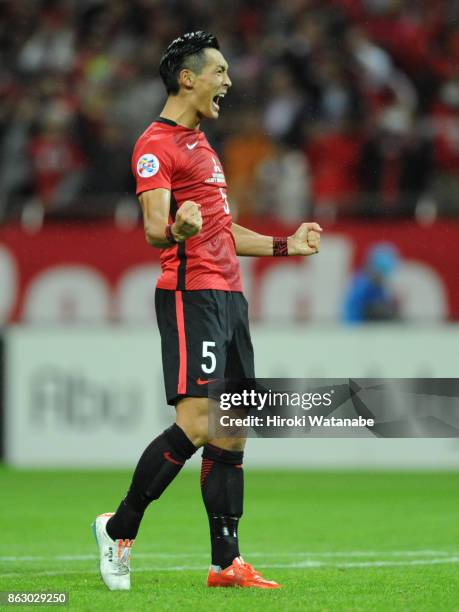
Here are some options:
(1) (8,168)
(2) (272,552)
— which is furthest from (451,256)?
(2) (272,552)

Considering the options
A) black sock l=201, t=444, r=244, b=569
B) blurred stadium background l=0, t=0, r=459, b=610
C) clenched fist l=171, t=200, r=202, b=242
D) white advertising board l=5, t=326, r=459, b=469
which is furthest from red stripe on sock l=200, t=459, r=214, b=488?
white advertising board l=5, t=326, r=459, b=469

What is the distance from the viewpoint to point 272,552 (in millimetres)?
6961

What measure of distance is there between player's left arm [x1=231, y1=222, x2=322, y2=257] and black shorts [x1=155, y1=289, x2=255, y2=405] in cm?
33

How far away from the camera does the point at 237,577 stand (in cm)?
561

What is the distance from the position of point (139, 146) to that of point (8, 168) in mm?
Result: 9631

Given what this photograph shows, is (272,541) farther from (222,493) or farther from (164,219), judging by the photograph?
(164,219)

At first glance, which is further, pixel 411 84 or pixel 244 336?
pixel 411 84

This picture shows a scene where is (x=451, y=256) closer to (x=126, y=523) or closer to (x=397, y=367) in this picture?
(x=397, y=367)

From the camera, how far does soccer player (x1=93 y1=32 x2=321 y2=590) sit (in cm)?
546

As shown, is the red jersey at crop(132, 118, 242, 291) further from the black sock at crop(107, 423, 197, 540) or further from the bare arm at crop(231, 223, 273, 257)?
the black sock at crop(107, 423, 197, 540)

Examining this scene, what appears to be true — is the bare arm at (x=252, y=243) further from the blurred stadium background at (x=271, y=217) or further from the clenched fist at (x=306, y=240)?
the blurred stadium background at (x=271, y=217)

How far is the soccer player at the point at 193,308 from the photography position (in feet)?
17.9

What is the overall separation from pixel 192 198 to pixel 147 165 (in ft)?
0.91

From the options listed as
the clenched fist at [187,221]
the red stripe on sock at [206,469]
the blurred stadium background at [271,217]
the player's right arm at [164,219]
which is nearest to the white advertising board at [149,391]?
the blurred stadium background at [271,217]
